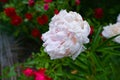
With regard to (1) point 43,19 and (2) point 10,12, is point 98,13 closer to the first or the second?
(1) point 43,19

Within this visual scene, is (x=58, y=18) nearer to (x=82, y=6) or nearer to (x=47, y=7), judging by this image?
(x=47, y=7)

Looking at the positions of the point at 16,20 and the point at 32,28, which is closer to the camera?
the point at 16,20

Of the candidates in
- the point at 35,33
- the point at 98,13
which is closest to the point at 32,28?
the point at 35,33

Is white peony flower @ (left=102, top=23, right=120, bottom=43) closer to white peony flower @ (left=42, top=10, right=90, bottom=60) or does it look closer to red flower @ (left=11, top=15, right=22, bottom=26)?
white peony flower @ (left=42, top=10, right=90, bottom=60)

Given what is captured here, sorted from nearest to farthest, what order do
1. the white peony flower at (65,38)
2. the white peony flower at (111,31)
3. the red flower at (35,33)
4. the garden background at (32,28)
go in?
the white peony flower at (65,38)
the white peony flower at (111,31)
the garden background at (32,28)
the red flower at (35,33)

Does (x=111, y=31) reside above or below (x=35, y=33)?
below

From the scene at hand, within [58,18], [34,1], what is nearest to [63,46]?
[58,18]

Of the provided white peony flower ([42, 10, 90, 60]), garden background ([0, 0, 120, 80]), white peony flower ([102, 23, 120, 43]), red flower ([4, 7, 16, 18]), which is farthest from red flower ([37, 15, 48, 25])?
white peony flower ([42, 10, 90, 60])

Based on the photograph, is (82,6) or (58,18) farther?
(82,6)

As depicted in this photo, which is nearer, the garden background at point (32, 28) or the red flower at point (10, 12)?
the garden background at point (32, 28)

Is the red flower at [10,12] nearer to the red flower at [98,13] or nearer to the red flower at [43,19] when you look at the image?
the red flower at [43,19]

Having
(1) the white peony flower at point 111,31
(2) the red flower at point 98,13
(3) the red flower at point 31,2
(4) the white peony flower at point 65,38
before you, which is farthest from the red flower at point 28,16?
(4) the white peony flower at point 65,38
